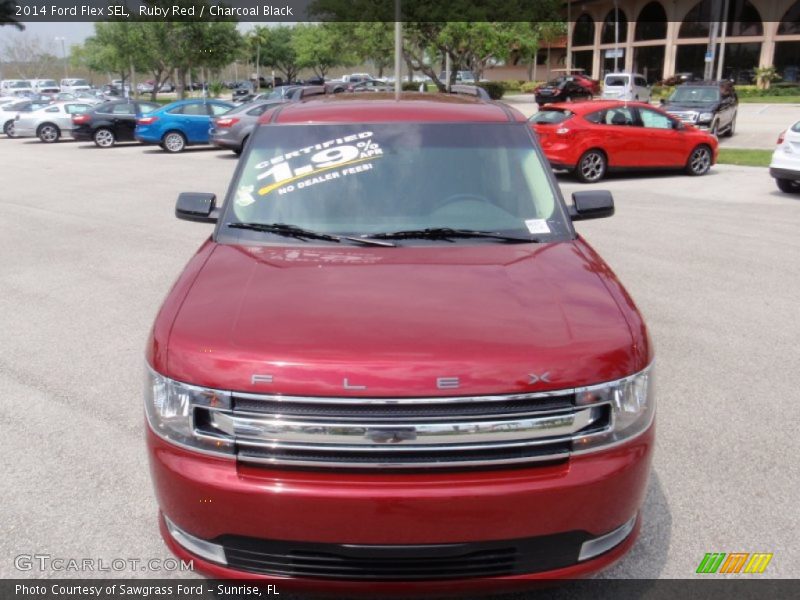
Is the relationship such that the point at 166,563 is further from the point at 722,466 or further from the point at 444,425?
the point at 722,466

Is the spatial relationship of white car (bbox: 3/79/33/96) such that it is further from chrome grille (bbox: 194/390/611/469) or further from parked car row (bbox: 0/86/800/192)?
chrome grille (bbox: 194/390/611/469)

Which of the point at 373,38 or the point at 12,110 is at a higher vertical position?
the point at 373,38

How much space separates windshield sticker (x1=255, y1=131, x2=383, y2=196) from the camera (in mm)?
3793

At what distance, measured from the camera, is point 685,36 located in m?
64.1

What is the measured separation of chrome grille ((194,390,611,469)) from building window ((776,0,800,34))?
66959 millimetres

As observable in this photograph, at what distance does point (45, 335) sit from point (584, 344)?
5.07 m

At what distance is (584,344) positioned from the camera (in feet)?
8.23

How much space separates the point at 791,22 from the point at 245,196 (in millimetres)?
66777

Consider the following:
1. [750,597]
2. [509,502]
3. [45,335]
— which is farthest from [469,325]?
[45,335]

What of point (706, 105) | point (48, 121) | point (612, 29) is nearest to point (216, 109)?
point (48, 121)

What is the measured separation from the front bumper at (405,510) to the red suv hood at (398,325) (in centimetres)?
28

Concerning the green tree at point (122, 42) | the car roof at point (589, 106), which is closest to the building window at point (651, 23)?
the green tree at point (122, 42)

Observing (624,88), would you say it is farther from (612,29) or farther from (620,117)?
(612,29)

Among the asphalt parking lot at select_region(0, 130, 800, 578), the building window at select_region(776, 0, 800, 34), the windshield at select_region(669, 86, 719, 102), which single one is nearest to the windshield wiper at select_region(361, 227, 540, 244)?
the asphalt parking lot at select_region(0, 130, 800, 578)
